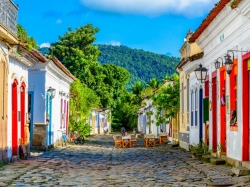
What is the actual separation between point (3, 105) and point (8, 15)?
2.62 metres

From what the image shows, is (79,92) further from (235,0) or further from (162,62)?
(162,62)

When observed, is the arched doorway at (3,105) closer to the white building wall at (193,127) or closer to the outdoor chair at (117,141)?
the white building wall at (193,127)

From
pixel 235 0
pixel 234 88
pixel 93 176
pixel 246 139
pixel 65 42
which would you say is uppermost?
pixel 65 42

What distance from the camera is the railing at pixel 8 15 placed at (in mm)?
13980

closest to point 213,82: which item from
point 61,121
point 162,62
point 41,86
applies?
point 41,86

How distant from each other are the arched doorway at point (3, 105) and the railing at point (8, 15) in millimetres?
1018

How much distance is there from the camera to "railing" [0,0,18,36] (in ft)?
45.9

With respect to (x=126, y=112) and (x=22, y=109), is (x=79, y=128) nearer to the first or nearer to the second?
(x=22, y=109)

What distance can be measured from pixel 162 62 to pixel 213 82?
327 feet

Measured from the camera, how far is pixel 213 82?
57.0 feet

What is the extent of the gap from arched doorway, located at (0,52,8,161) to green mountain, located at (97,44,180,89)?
97.9 m

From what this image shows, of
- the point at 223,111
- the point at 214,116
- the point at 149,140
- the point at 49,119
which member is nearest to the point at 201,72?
the point at 214,116

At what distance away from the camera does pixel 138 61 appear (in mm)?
123375

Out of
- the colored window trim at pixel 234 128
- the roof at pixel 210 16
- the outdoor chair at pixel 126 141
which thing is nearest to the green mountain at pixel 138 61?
the outdoor chair at pixel 126 141
